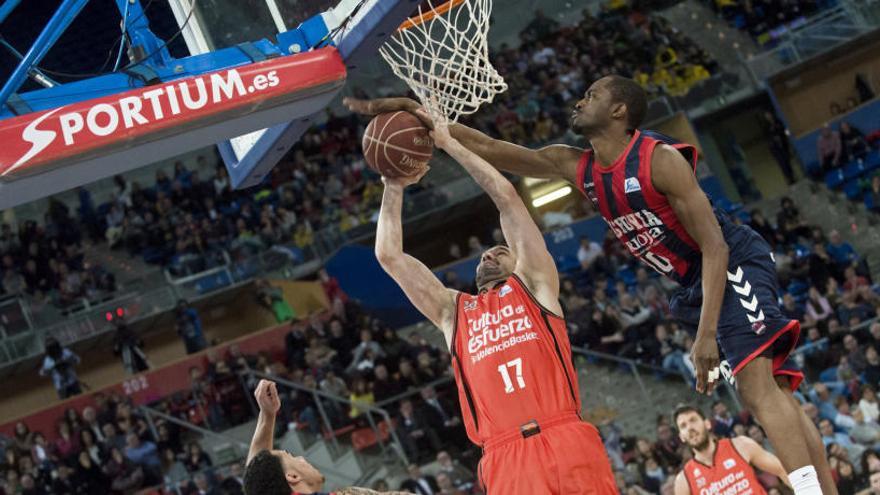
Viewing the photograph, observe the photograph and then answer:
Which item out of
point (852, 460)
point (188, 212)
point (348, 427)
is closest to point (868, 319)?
point (852, 460)

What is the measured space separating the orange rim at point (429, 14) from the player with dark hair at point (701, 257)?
1.21m

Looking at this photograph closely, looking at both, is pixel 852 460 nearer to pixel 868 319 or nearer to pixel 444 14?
pixel 868 319

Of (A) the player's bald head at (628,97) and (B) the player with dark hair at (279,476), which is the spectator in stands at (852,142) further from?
(B) the player with dark hair at (279,476)

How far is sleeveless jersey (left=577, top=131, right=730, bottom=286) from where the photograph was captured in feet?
15.9

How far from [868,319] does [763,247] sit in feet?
32.4

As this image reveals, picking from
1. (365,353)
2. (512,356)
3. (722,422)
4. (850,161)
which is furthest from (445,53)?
(850,161)

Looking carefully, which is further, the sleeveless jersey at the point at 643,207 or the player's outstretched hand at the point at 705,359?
the sleeveless jersey at the point at 643,207

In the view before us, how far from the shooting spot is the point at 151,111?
5074 millimetres

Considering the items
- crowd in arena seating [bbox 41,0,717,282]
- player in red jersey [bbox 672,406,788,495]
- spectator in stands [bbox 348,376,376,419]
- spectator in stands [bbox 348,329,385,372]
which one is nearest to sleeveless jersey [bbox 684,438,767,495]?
player in red jersey [bbox 672,406,788,495]

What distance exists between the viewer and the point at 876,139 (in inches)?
768

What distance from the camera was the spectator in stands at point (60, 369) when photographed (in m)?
17.0

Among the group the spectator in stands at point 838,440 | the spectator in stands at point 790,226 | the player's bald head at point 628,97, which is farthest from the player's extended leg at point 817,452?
the spectator in stands at point 790,226

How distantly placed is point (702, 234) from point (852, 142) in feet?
52.3

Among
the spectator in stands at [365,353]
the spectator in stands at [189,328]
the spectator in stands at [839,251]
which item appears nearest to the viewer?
the spectator in stands at [365,353]
